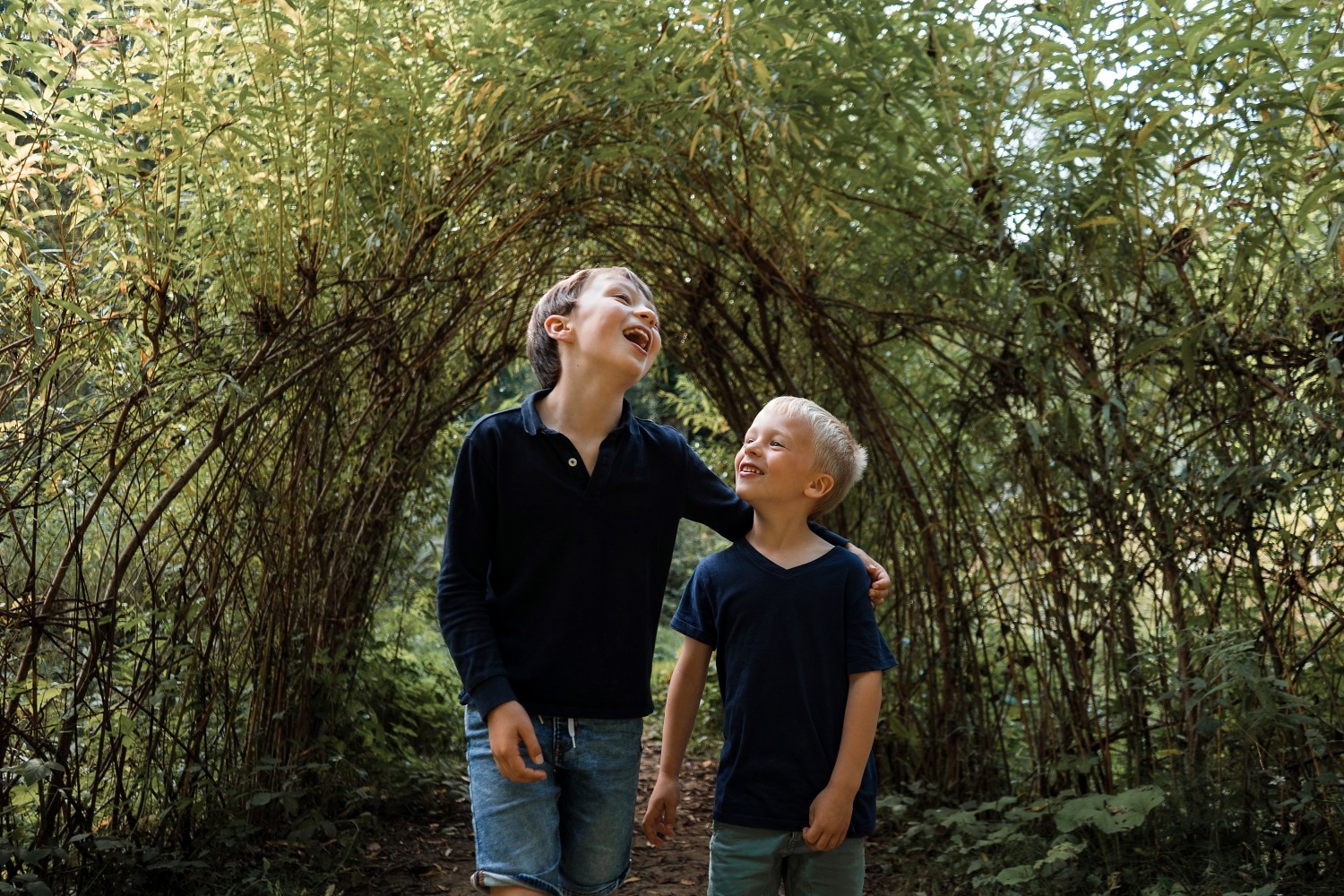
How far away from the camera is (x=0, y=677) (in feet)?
7.31

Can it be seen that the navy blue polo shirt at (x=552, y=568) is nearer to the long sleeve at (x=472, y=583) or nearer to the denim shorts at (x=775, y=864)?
the long sleeve at (x=472, y=583)

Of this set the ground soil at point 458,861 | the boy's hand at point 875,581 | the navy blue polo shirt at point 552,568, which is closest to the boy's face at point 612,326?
the navy blue polo shirt at point 552,568

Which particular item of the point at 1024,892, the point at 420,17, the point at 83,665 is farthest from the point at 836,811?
the point at 420,17

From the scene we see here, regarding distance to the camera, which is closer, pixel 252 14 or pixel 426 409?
pixel 252 14

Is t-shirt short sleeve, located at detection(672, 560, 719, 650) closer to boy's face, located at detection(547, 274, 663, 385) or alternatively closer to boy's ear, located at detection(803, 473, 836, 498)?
boy's ear, located at detection(803, 473, 836, 498)

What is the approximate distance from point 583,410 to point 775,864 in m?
0.69

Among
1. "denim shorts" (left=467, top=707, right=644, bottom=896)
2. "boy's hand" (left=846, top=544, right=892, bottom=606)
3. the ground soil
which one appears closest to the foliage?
the ground soil

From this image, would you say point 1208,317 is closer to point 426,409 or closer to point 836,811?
point 836,811

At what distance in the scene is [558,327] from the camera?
5.57ft

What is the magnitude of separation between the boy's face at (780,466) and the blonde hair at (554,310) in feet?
0.89

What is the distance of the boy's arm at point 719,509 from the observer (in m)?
1.74

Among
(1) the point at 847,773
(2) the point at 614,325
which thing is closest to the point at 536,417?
(2) the point at 614,325

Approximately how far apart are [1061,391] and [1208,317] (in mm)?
400

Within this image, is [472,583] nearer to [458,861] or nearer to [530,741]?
[530,741]
